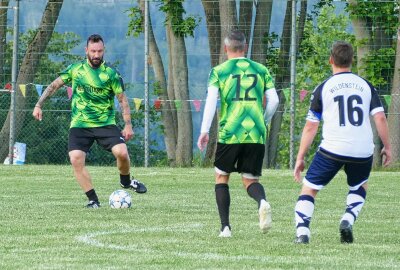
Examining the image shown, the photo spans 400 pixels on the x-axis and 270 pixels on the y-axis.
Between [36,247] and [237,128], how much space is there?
203 cm

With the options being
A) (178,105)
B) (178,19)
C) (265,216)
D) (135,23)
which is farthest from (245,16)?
(265,216)

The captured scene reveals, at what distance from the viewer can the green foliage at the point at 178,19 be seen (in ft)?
97.1

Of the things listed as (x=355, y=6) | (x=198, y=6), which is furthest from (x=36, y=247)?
(x=198, y=6)

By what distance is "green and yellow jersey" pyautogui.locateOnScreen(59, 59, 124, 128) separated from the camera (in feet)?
46.9

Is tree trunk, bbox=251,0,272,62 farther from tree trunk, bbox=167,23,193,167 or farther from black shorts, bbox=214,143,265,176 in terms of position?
black shorts, bbox=214,143,265,176

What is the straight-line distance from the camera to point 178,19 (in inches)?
1187

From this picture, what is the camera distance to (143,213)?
44.4ft

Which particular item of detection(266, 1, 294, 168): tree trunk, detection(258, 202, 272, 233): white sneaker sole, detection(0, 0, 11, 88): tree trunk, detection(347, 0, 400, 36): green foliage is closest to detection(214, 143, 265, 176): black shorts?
detection(258, 202, 272, 233): white sneaker sole

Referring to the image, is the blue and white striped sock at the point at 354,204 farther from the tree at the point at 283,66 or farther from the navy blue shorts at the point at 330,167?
the tree at the point at 283,66

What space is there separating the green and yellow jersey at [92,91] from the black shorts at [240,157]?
11.6ft

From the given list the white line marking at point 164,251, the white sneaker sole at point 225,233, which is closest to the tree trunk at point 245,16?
the white line marking at point 164,251

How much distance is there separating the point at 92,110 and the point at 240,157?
3695 mm

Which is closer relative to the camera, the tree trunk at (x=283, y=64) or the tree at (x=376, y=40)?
the tree at (x=376, y=40)

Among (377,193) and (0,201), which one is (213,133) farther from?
(0,201)
